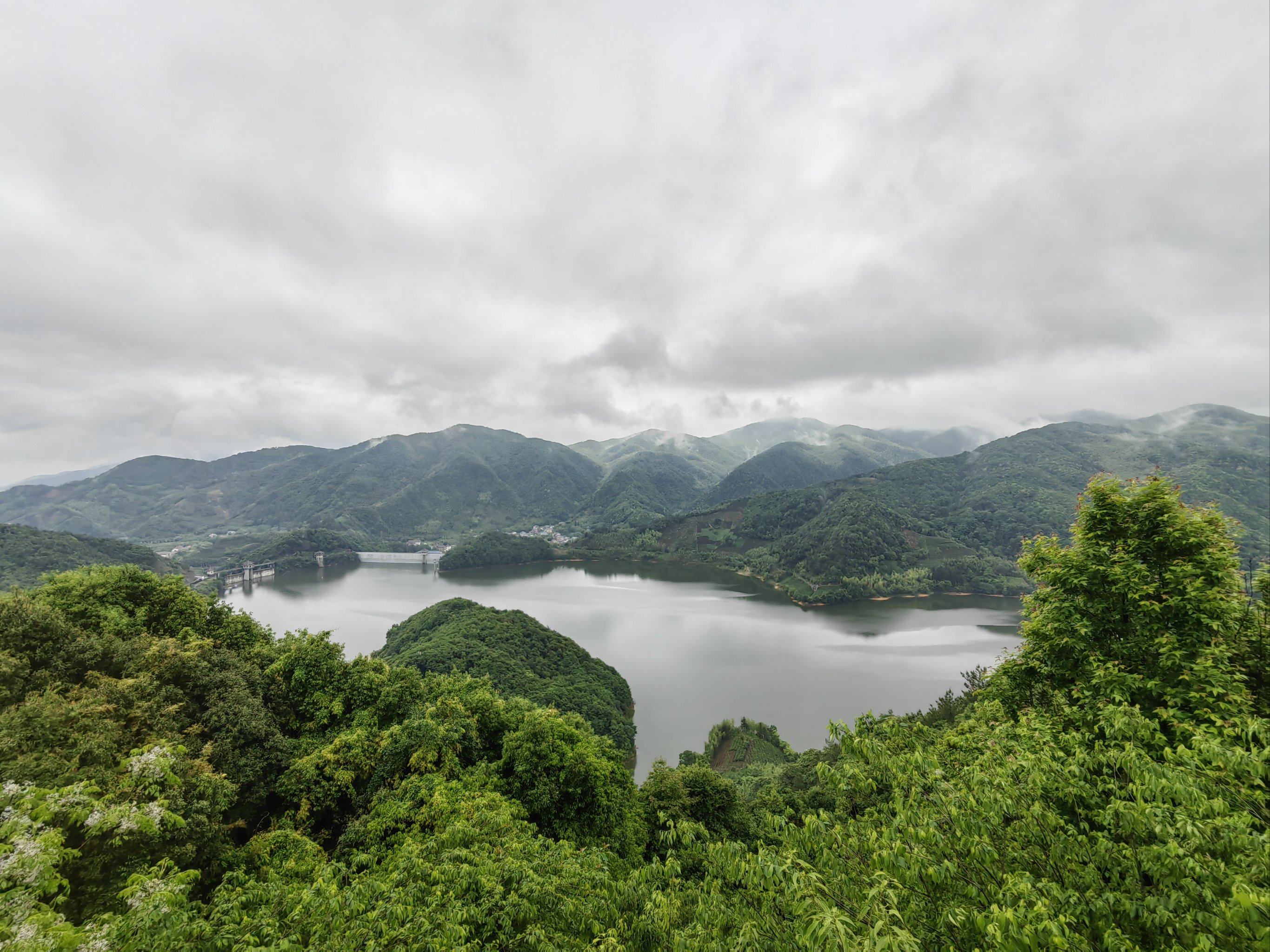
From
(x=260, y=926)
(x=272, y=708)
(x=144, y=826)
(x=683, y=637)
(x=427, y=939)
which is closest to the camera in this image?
(x=427, y=939)

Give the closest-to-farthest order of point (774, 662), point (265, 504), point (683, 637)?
point (774, 662), point (683, 637), point (265, 504)

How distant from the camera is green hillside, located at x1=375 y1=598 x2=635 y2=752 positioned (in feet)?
91.5

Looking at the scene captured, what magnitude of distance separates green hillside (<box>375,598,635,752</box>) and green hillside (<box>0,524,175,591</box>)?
152 ft

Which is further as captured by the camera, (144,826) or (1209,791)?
(144,826)

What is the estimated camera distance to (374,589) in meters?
77.5

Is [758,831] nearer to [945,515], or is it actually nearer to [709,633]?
[709,633]

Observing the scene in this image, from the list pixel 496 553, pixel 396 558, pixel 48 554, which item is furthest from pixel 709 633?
pixel 48 554

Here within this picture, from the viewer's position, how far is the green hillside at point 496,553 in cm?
9688

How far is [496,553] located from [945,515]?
110103 mm

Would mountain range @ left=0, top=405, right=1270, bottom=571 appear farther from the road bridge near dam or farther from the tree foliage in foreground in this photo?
the tree foliage in foreground

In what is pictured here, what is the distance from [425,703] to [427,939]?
393 inches

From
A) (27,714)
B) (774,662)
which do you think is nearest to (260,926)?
(27,714)

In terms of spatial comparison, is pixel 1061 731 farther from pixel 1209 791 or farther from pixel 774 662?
pixel 774 662

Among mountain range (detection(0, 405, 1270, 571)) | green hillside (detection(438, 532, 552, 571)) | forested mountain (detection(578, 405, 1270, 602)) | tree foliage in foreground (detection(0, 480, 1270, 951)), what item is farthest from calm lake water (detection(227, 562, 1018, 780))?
mountain range (detection(0, 405, 1270, 571))
